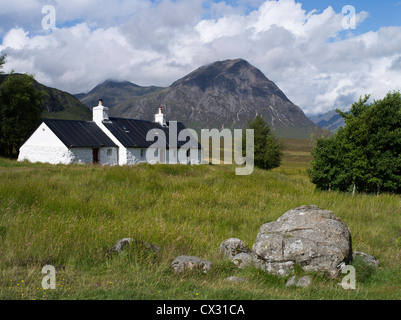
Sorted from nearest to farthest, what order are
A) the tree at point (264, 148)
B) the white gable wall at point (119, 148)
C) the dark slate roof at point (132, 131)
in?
the white gable wall at point (119, 148) → the dark slate roof at point (132, 131) → the tree at point (264, 148)

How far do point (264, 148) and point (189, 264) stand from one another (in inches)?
1552

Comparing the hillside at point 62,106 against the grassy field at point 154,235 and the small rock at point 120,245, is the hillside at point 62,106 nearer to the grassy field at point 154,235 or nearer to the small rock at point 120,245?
the grassy field at point 154,235

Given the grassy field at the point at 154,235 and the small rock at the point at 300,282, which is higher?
the grassy field at the point at 154,235

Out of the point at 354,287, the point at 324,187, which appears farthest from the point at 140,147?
the point at 354,287

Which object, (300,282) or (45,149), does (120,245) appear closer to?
(300,282)

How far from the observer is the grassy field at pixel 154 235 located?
462 centimetres

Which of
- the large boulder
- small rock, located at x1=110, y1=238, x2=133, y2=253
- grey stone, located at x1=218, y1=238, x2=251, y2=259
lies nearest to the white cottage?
small rock, located at x1=110, y1=238, x2=133, y2=253

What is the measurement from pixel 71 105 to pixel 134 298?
188 m

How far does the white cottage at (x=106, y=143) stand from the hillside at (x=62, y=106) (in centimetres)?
13084

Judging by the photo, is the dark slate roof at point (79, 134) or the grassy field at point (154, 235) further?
the dark slate roof at point (79, 134)

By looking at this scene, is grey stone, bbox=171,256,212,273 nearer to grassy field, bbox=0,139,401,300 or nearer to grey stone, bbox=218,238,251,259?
grassy field, bbox=0,139,401,300

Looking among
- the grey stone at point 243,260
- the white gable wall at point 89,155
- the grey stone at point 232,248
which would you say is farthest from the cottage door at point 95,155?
the grey stone at point 243,260

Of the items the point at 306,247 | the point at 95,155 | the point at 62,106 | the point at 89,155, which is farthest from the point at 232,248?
the point at 62,106

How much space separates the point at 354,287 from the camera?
5305 millimetres
